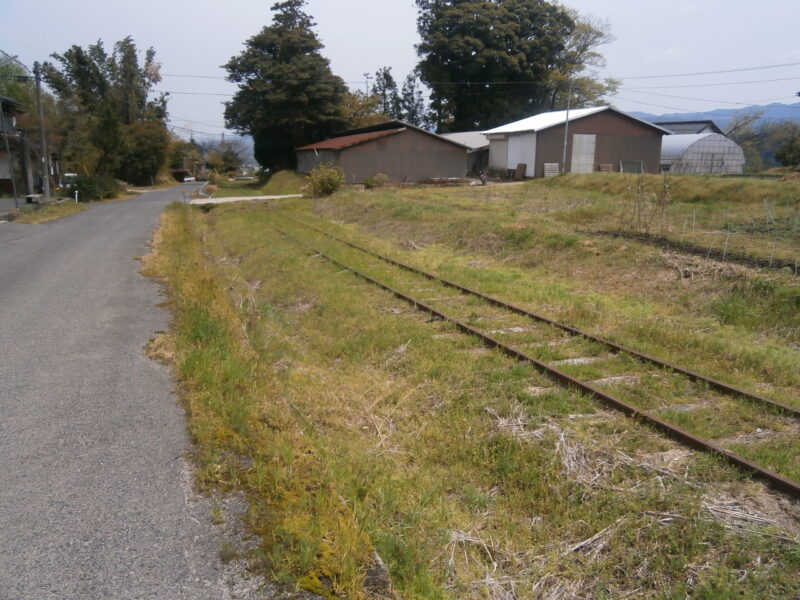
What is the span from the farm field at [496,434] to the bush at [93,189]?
104ft

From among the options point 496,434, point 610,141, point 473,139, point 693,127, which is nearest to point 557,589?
point 496,434

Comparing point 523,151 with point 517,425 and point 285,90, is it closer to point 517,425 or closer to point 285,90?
point 285,90

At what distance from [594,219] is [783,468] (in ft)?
42.5

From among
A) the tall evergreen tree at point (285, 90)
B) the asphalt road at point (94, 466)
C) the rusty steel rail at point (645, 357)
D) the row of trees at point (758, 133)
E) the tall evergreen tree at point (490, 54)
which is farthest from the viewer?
the row of trees at point (758, 133)

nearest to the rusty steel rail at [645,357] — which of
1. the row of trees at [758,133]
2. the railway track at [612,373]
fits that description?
the railway track at [612,373]

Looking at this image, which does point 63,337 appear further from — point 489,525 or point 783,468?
point 783,468

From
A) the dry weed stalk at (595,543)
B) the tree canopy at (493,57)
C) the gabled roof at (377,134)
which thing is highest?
the tree canopy at (493,57)

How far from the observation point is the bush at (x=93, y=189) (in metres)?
40.2

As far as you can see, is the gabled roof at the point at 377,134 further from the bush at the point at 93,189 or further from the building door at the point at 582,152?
the bush at the point at 93,189

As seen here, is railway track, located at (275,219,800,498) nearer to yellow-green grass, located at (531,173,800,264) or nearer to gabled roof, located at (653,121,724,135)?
yellow-green grass, located at (531,173,800,264)

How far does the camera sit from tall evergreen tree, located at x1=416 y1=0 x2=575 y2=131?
59.1 m

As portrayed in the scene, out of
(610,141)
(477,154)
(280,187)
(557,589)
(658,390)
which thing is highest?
(610,141)

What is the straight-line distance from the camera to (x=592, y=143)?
135ft

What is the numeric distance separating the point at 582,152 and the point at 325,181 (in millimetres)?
18306
